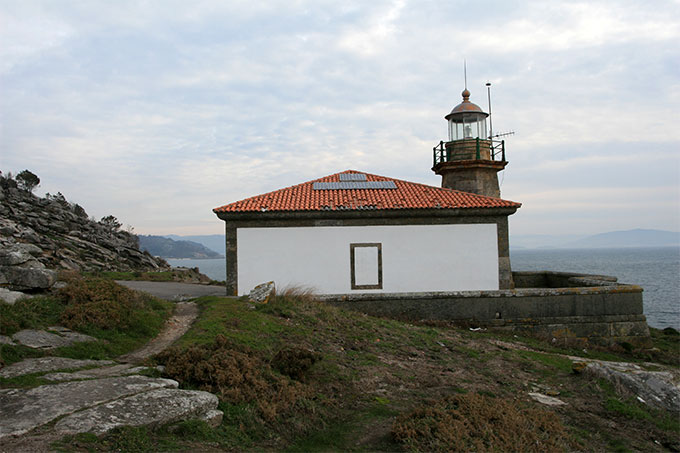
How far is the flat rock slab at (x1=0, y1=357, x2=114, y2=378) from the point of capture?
5226 mm

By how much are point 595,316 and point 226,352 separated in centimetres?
1194

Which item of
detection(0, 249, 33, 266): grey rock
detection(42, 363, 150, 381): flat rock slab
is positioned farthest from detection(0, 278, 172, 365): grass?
detection(0, 249, 33, 266): grey rock

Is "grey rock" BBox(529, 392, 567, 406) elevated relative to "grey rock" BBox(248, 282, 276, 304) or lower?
lower

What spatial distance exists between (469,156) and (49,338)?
1690 centimetres

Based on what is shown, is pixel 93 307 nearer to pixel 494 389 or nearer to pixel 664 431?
pixel 494 389

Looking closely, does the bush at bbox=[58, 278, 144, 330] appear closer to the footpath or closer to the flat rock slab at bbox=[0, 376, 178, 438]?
the footpath

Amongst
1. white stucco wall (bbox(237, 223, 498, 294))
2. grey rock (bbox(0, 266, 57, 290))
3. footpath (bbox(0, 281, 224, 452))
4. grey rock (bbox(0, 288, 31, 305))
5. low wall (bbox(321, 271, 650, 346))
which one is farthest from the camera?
white stucco wall (bbox(237, 223, 498, 294))

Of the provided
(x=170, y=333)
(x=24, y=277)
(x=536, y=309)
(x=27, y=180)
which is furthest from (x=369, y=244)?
(x=27, y=180)

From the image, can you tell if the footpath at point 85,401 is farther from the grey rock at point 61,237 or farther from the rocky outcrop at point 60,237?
the grey rock at point 61,237

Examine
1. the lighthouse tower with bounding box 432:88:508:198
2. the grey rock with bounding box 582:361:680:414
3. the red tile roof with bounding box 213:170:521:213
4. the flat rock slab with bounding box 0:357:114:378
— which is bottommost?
the grey rock with bounding box 582:361:680:414

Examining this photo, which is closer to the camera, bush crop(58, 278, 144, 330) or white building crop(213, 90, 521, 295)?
bush crop(58, 278, 144, 330)

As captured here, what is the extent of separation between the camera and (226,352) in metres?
6.47

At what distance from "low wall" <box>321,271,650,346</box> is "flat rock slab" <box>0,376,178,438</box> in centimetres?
917

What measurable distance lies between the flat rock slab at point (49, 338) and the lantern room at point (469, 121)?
17252 millimetres
